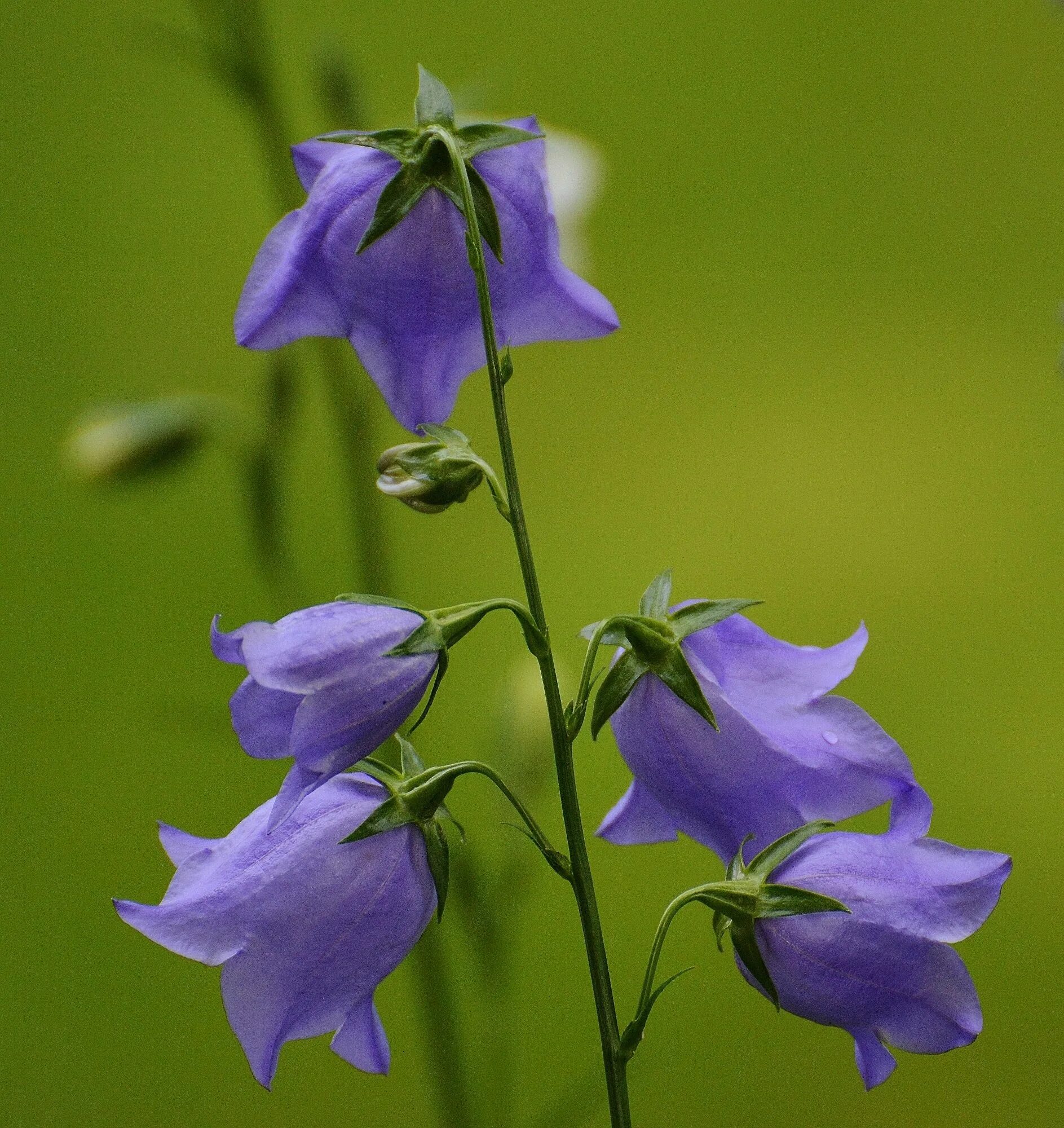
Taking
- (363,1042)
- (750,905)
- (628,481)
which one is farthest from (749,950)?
(628,481)

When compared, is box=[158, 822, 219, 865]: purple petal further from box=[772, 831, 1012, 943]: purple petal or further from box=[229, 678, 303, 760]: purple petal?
box=[772, 831, 1012, 943]: purple petal

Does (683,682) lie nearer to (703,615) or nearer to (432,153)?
(703,615)

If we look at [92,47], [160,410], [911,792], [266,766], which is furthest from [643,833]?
[92,47]

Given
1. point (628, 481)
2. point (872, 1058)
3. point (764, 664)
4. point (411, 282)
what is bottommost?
point (628, 481)

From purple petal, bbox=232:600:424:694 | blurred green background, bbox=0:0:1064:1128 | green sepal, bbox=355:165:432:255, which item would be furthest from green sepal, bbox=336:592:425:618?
blurred green background, bbox=0:0:1064:1128

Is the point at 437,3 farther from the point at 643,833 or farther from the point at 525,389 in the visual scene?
the point at 643,833

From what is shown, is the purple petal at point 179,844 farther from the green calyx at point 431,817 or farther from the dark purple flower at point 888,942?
the dark purple flower at point 888,942

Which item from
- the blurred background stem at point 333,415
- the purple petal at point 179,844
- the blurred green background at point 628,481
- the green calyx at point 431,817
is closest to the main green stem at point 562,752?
the green calyx at point 431,817

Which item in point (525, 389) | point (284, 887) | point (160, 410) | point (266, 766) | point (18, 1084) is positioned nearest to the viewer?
point (284, 887)
